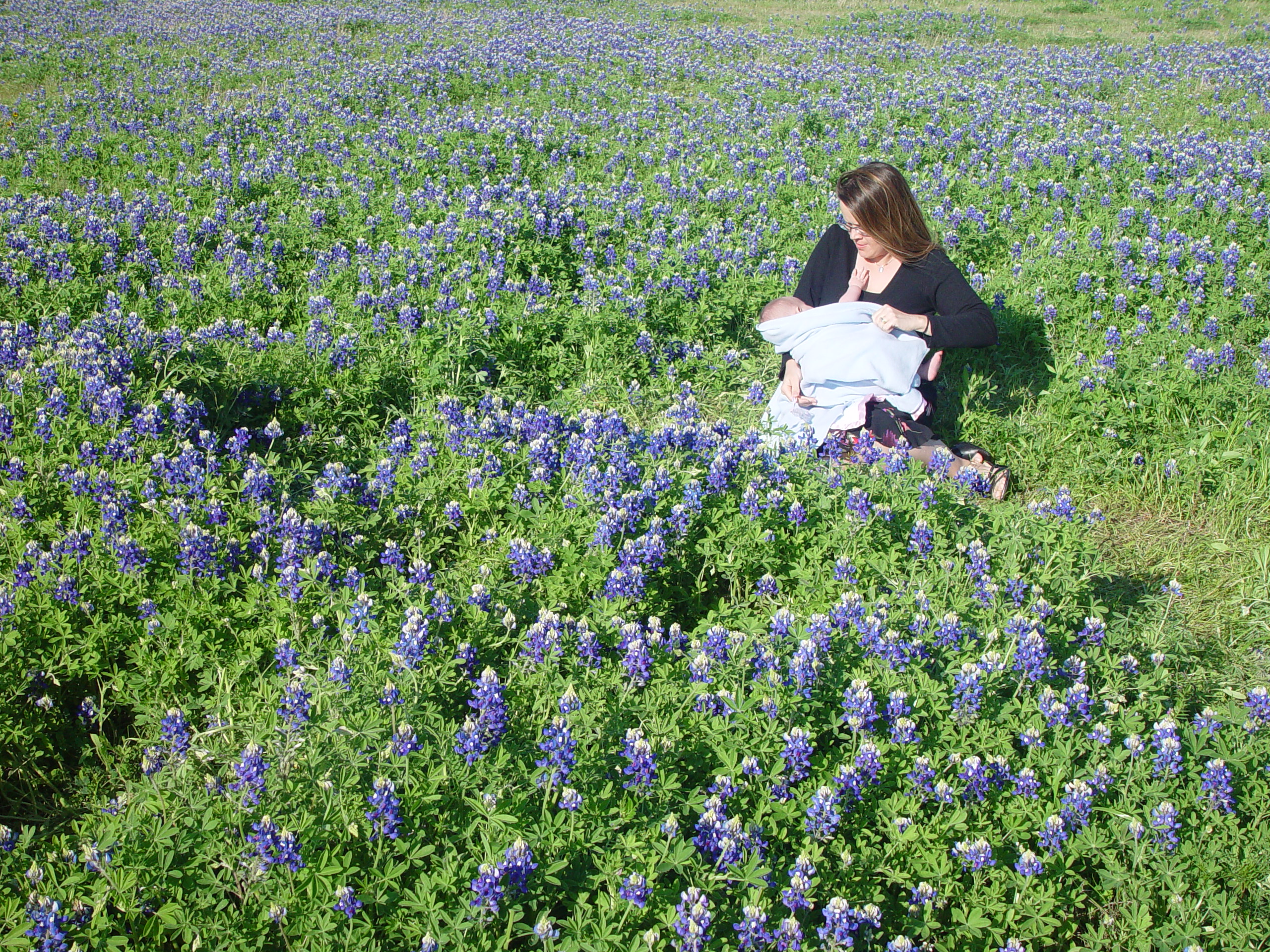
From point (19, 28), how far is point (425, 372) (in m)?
15.3

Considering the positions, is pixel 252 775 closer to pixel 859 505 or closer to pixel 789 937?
pixel 789 937

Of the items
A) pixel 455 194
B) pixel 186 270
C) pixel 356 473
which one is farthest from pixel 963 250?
pixel 186 270

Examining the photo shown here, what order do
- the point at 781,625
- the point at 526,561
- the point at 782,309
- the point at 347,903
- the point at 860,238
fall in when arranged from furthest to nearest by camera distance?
1. the point at 782,309
2. the point at 860,238
3. the point at 526,561
4. the point at 781,625
5. the point at 347,903

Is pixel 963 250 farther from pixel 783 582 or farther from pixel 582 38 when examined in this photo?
pixel 582 38

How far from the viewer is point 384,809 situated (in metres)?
2.62

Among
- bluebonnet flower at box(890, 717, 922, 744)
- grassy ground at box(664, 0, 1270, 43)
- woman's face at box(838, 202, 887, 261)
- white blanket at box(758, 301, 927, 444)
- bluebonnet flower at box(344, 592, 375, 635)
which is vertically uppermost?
grassy ground at box(664, 0, 1270, 43)

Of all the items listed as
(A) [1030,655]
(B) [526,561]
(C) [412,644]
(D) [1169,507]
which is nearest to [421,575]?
(B) [526,561]

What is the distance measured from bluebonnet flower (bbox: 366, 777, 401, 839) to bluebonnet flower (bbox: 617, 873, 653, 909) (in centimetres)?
65

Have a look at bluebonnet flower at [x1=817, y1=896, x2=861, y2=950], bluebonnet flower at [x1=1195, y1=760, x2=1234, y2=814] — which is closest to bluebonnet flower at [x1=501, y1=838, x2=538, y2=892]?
bluebonnet flower at [x1=817, y1=896, x2=861, y2=950]

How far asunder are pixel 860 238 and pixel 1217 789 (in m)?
3.24

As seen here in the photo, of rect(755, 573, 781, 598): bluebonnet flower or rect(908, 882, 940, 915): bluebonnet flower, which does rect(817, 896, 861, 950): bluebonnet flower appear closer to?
rect(908, 882, 940, 915): bluebonnet flower

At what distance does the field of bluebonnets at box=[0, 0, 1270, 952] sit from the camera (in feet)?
8.78

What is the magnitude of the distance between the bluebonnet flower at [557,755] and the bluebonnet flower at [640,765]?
0.17 meters

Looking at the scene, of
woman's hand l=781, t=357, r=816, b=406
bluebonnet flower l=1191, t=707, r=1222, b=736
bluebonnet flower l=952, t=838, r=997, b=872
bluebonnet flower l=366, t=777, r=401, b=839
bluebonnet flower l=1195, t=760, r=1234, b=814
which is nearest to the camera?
bluebonnet flower l=366, t=777, r=401, b=839
